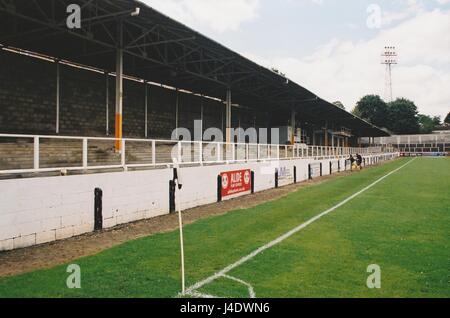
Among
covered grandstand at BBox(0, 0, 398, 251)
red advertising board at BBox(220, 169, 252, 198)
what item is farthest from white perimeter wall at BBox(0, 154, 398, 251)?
red advertising board at BBox(220, 169, 252, 198)

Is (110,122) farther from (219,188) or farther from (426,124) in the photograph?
(426,124)

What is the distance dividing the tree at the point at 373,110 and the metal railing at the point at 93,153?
121 m

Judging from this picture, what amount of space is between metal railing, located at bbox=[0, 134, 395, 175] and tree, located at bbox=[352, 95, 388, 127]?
121147mm

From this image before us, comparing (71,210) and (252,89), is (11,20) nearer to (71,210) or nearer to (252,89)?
(71,210)

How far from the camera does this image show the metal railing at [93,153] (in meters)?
8.51

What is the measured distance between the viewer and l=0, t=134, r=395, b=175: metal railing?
27.9 ft

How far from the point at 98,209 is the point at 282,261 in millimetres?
5592

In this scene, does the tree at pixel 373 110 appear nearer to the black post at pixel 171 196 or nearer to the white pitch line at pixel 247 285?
the black post at pixel 171 196
